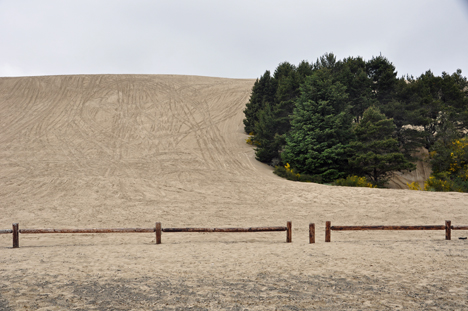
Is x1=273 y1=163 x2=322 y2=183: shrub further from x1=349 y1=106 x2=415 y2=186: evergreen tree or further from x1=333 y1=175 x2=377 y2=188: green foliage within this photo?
x1=349 y1=106 x2=415 y2=186: evergreen tree

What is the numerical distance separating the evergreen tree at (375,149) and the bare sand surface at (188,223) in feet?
12.6

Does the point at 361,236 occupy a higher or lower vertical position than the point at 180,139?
lower

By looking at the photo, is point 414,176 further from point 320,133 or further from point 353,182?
point 320,133

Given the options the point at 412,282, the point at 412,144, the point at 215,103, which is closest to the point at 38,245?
the point at 412,282

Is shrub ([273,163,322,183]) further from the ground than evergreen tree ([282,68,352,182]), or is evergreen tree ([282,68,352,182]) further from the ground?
evergreen tree ([282,68,352,182])

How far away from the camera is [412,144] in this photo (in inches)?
1065

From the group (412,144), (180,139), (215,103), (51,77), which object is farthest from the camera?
(51,77)

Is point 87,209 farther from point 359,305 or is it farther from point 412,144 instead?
point 412,144

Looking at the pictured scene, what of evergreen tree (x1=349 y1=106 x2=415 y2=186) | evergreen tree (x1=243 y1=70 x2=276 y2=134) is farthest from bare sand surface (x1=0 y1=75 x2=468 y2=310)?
evergreen tree (x1=349 y1=106 x2=415 y2=186)

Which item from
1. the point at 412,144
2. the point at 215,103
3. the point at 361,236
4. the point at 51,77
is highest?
the point at 51,77

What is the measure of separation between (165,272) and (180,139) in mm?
25197

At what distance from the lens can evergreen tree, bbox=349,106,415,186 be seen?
2273cm

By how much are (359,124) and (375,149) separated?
2.26 m

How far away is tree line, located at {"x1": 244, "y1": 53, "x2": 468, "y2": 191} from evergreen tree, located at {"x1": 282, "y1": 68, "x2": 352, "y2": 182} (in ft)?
0.22
